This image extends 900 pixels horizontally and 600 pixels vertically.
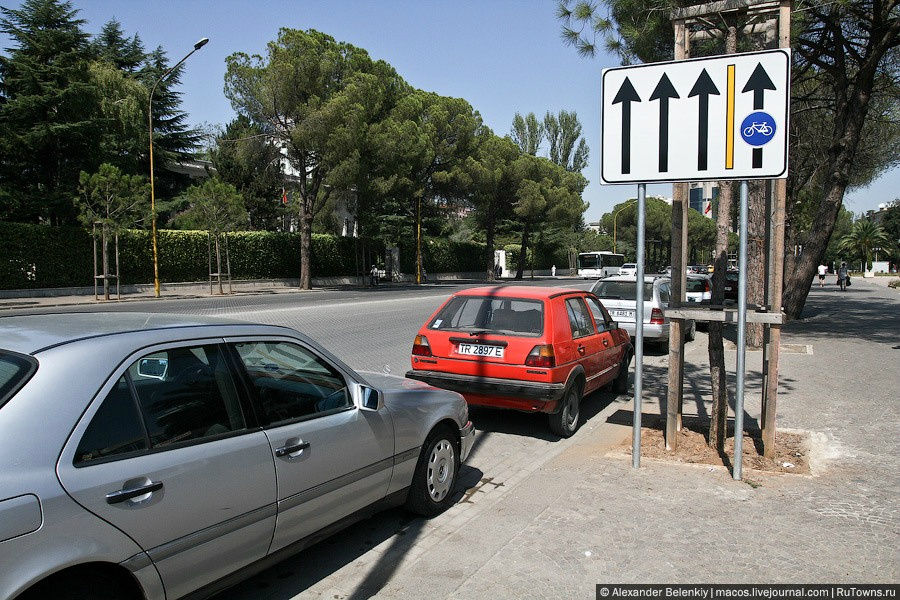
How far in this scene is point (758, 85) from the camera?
5.36 meters

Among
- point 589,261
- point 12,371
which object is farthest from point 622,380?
point 589,261

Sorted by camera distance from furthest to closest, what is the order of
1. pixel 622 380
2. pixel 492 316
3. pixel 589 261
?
pixel 589 261 → pixel 622 380 → pixel 492 316

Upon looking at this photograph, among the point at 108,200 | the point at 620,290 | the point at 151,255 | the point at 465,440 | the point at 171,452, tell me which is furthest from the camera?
the point at 151,255

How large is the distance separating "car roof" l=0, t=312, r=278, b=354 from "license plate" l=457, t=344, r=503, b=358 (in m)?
3.52

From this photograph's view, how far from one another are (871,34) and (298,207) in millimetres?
38495

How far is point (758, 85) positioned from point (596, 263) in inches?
2251

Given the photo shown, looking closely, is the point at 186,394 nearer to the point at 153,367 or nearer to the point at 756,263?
the point at 153,367

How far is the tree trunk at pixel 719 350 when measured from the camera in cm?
622

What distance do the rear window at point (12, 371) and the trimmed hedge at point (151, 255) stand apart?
89.5 ft

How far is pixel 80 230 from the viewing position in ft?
90.1

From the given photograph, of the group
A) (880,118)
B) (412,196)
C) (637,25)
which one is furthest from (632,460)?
(412,196)

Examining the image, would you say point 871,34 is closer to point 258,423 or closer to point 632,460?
point 632,460

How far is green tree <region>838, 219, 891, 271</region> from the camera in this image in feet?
280

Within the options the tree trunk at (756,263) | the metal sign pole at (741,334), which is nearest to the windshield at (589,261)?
the tree trunk at (756,263)
